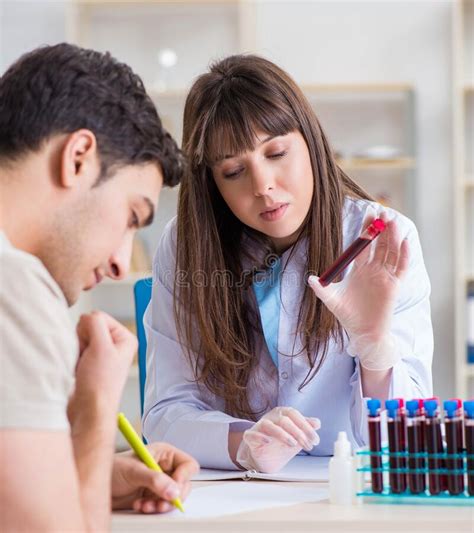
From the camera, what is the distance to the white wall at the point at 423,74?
429 centimetres

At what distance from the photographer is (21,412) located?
885mm

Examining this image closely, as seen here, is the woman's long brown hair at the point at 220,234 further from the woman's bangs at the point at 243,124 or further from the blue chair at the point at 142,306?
the blue chair at the point at 142,306

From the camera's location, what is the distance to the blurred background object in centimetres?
427

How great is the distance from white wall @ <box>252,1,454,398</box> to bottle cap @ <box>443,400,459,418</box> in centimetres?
310

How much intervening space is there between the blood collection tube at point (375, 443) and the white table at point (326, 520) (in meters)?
0.04

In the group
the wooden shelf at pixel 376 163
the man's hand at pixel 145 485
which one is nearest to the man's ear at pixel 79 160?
the man's hand at pixel 145 485

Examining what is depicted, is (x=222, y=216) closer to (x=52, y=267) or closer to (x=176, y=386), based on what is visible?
(x=176, y=386)

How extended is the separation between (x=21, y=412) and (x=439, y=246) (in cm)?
362

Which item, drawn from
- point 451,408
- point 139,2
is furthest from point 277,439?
point 139,2

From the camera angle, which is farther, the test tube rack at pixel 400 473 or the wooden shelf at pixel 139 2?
the wooden shelf at pixel 139 2

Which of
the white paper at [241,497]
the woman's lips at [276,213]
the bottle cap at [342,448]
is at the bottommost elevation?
the white paper at [241,497]

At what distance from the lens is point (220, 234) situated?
6.30 ft

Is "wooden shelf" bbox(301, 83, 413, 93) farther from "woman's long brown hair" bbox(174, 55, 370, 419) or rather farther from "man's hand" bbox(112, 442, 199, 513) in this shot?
"man's hand" bbox(112, 442, 199, 513)

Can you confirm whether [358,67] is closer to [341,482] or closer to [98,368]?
[341,482]
